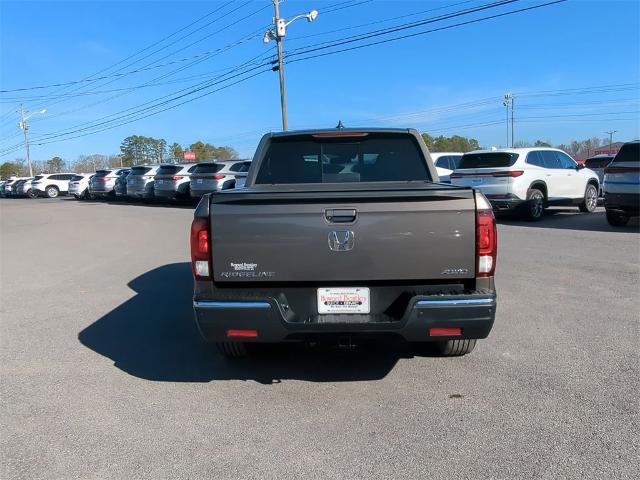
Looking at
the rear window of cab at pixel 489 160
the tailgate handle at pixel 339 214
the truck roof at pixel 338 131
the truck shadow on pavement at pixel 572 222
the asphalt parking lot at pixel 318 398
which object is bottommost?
the truck shadow on pavement at pixel 572 222

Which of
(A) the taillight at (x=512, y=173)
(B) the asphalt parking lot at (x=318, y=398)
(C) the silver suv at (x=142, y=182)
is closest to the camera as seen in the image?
(B) the asphalt parking lot at (x=318, y=398)

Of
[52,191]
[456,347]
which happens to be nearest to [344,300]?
[456,347]

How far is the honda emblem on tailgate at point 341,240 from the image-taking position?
11.7 feet

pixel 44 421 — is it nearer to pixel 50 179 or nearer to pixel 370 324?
pixel 370 324

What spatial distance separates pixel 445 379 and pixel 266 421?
1430 mm

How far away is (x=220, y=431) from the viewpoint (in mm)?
3451

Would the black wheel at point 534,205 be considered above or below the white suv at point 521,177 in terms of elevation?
below

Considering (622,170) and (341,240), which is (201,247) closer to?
(341,240)

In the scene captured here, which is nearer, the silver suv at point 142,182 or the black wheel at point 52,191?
the silver suv at point 142,182

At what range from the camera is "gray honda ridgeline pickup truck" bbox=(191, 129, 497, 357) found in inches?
140

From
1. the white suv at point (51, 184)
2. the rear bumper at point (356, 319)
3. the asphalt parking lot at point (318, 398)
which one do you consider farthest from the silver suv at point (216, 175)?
the white suv at point (51, 184)

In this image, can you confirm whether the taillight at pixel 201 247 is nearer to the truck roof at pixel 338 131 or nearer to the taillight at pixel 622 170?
the truck roof at pixel 338 131

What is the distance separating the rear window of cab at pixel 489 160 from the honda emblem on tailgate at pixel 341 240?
1076 cm

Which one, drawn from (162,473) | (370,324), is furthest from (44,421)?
(370,324)
